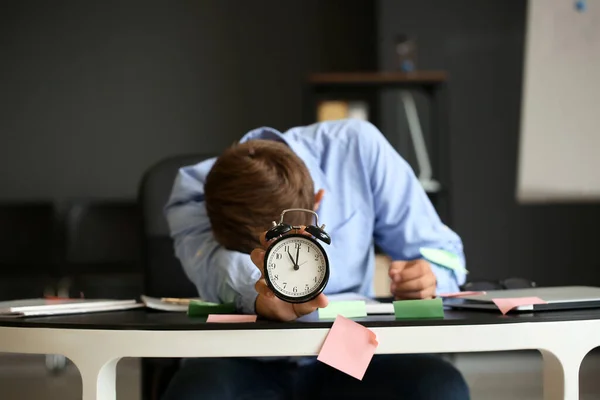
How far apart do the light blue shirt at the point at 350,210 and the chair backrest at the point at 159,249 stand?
11cm

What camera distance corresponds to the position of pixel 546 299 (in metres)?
1.07

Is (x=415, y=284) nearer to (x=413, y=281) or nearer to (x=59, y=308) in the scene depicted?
(x=413, y=281)

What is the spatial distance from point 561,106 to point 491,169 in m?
0.43

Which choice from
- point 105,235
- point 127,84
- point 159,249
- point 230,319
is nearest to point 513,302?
point 230,319

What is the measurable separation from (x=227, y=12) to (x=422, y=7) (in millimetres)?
1261

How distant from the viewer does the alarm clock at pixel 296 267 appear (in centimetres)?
95

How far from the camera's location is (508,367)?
3354 millimetres

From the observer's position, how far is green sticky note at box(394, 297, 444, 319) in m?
0.99

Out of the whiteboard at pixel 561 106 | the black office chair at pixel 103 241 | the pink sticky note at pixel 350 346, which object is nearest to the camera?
the pink sticky note at pixel 350 346

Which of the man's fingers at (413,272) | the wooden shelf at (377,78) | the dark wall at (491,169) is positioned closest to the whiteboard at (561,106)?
the dark wall at (491,169)

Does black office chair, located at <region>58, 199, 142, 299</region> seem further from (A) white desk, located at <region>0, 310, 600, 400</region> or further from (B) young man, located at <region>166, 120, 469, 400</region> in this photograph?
(A) white desk, located at <region>0, 310, 600, 400</region>

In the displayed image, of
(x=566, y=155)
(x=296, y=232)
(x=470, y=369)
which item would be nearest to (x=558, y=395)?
(x=296, y=232)

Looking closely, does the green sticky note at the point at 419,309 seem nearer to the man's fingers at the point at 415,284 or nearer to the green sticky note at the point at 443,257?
the man's fingers at the point at 415,284

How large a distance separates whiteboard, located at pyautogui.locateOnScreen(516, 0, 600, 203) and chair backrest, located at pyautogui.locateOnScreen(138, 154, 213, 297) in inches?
92.5
